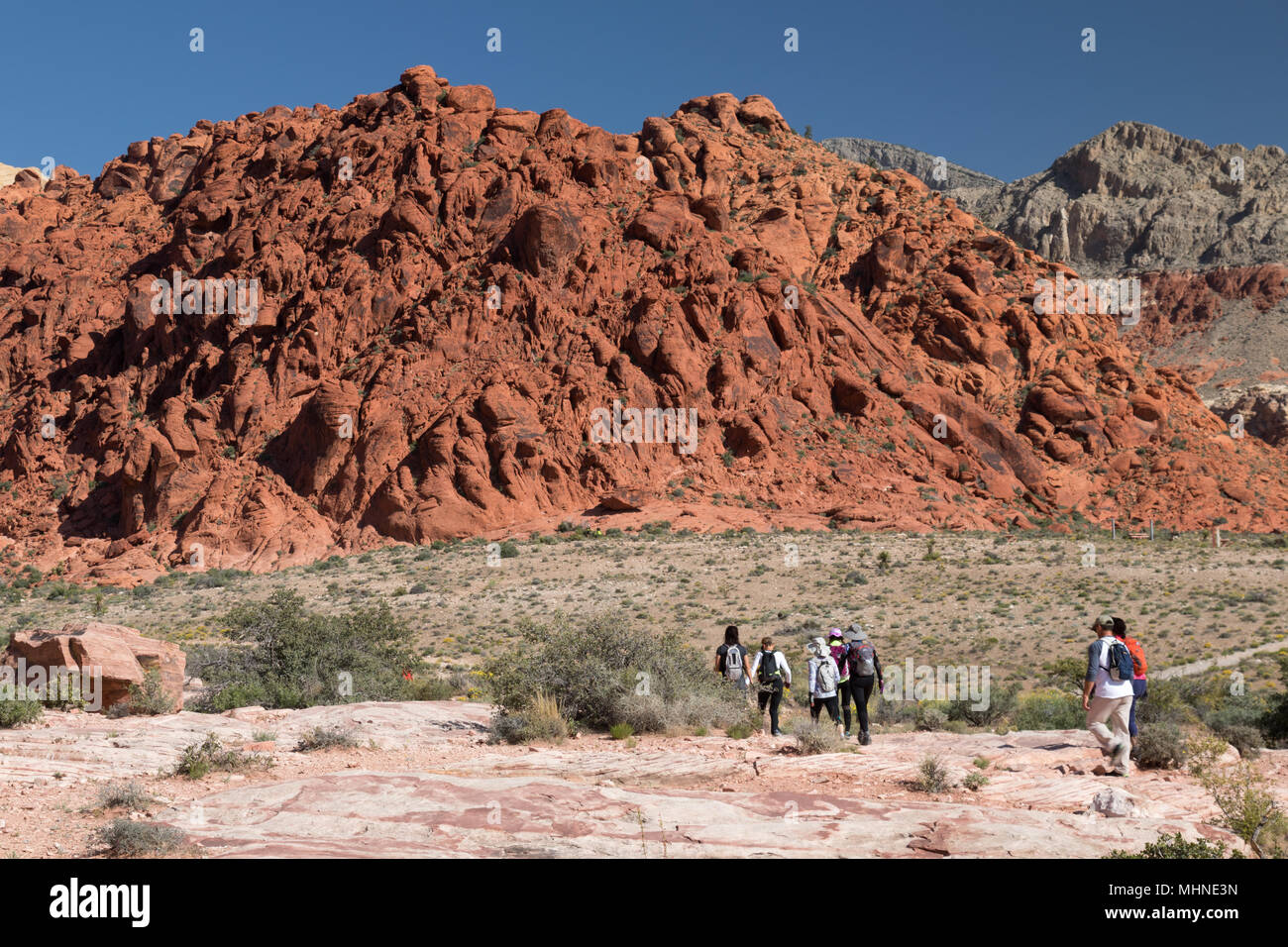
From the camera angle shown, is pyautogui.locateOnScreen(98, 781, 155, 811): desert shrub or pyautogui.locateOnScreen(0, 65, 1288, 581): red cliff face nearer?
pyautogui.locateOnScreen(98, 781, 155, 811): desert shrub

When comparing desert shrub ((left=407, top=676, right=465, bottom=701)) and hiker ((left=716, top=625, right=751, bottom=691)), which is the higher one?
hiker ((left=716, top=625, right=751, bottom=691))

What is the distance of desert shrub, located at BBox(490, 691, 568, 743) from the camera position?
12273 millimetres

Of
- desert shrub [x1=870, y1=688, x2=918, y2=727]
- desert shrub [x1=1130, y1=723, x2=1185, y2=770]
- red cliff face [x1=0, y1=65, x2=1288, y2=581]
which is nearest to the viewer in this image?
desert shrub [x1=1130, y1=723, x2=1185, y2=770]

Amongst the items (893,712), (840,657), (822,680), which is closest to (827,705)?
(822,680)

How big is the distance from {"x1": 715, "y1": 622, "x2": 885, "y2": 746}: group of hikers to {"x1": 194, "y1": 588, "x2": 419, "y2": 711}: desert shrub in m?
7.00

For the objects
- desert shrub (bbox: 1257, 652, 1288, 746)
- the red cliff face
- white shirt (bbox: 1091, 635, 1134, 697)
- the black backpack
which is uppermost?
the red cliff face

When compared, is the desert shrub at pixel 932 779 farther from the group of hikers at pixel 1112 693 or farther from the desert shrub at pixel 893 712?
the desert shrub at pixel 893 712

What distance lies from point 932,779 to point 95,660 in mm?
11793

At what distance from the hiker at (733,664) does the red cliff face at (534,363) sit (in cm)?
2509

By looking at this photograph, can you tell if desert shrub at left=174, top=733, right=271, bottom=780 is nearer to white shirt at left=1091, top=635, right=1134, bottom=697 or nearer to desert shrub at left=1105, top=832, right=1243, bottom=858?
desert shrub at left=1105, top=832, right=1243, bottom=858

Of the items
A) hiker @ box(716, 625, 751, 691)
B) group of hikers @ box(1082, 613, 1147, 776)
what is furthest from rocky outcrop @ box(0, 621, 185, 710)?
group of hikers @ box(1082, 613, 1147, 776)

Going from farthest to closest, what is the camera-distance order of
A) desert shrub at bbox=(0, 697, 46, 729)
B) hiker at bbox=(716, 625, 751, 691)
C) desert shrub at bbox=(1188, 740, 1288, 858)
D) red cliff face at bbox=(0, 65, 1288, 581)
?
red cliff face at bbox=(0, 65, 1288, 581) < hiker at bbox=(716, 625, 751, 691) < desert shrub at bbox=(0, 697, 46, 729) < desert shrub at bbox=(1188, 740, 1288, 858)

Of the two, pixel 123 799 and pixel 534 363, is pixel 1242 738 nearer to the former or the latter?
pixel 123 799
